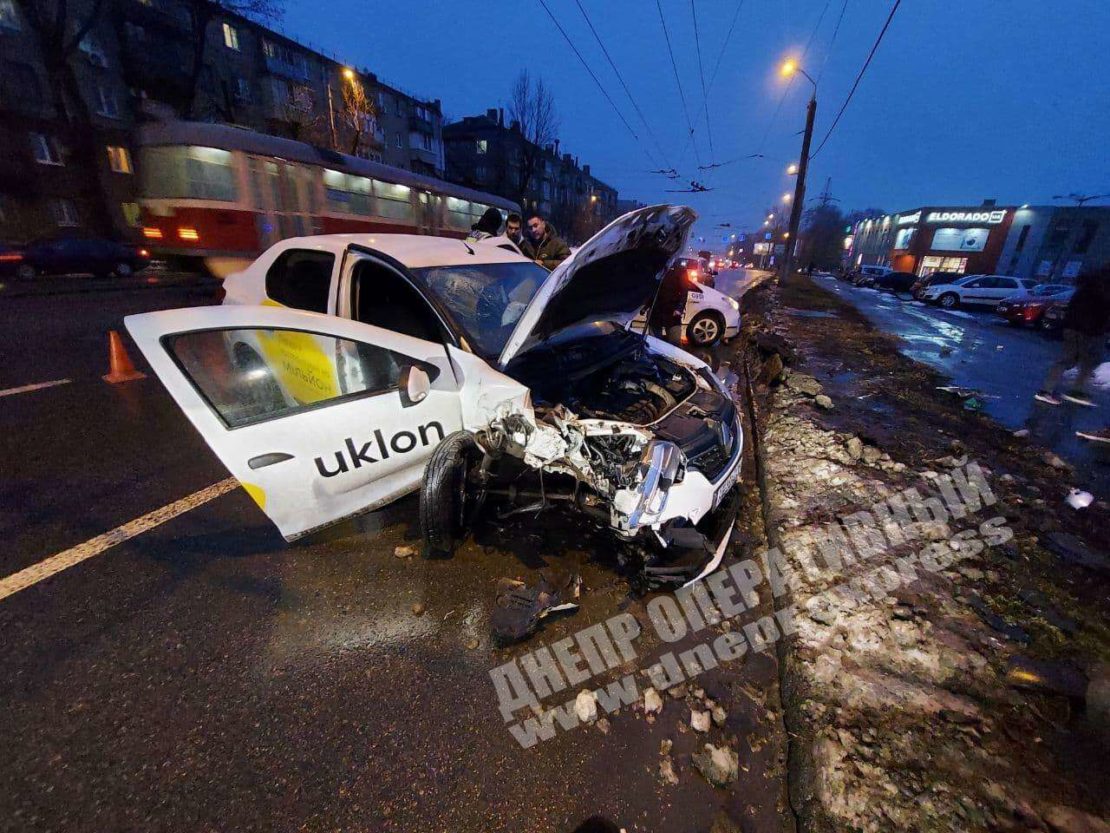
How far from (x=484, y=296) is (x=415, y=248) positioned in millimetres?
587

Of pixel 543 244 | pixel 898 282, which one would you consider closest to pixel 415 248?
pixel 543 244

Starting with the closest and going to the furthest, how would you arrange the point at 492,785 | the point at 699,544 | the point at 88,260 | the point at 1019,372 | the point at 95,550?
the point at 492,785, the point at 699,544, the point at 95,550, the point at 1019,372, the point at 88,260

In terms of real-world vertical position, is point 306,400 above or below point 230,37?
below

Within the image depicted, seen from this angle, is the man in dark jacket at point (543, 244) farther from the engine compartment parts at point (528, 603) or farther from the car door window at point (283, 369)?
the engine compartment parts at point (528, 603)

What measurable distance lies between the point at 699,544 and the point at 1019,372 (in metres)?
9.01

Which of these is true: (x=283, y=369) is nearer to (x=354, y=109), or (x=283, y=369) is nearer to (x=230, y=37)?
(x=230, y=37)

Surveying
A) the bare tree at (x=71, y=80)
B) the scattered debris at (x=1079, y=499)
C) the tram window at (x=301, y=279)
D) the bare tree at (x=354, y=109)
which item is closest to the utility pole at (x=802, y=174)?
the scattered debris at (x=1079, y=499)

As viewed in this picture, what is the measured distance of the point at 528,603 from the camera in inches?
92.0

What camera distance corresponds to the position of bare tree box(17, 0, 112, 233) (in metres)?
15.3

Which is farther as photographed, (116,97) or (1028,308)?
(116,97)

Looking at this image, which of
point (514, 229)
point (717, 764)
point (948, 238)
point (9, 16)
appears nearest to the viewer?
point (717, 764)

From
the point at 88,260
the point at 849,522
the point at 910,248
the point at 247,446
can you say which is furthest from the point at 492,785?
the point at 910,248

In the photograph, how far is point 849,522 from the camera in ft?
10.5

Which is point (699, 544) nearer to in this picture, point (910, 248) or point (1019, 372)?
point (1019, 372)
